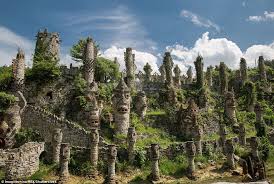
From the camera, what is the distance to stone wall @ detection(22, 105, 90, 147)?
122ft

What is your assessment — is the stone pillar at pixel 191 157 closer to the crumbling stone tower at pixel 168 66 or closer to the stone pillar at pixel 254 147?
the stone pillar at pixel 254 147

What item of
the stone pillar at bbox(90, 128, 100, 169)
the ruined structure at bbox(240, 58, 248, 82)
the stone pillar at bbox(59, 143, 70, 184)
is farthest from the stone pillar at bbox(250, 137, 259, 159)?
the ruined structure at bbox(240, 58, 248, 82)

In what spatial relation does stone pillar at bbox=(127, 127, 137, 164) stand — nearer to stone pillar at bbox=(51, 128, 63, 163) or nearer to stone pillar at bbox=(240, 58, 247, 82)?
stone pillar at bbox=(51, 128, 63, 163)

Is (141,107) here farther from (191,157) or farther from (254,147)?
(254,147)

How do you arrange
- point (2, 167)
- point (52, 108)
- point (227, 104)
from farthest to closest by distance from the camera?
point (227, 104)
point (52, 108)
point (2, 167)

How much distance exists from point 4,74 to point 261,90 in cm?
4227

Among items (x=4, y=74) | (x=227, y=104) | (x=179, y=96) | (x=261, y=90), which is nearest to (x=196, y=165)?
(x=227, y=104)

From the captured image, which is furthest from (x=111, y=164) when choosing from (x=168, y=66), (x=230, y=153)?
(x=168, y=66)

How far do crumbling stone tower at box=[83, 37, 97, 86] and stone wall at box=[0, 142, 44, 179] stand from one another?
58.5 ft

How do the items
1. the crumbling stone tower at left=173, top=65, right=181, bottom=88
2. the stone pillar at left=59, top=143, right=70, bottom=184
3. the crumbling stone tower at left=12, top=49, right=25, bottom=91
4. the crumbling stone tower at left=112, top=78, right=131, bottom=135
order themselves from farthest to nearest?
1. the crumbling stone tower at left=173, top=65, right=181, bottom=88
2. the crumbling stone tower at left=12, top=49, right=25, bottom=91
3. the crumbling stone tower at left=112, top=78, right=131, bottom=135
4. the stone pillar at left=59, top=143, right=70, bottom=184

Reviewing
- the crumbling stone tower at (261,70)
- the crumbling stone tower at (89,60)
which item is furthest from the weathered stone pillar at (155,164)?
the crumbling stone tower at (261,70)

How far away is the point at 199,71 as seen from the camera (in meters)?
62.7

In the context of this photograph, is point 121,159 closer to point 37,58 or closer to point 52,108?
point 52,108

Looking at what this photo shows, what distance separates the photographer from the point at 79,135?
37.2 m
